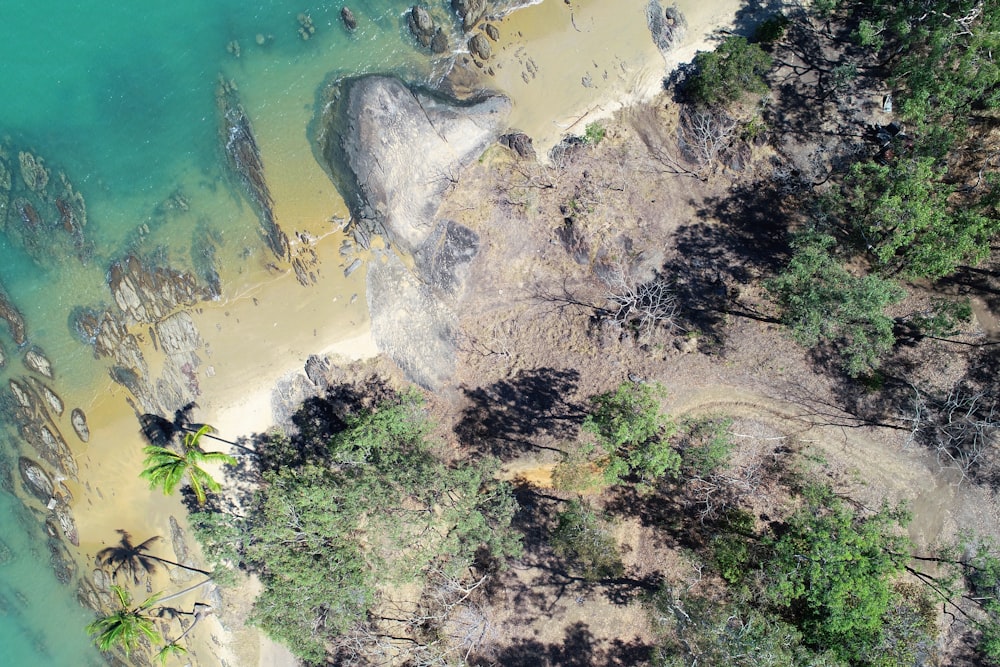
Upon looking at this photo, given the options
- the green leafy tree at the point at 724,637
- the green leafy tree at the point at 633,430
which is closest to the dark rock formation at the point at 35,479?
the green leafy tree at the point at 633,430

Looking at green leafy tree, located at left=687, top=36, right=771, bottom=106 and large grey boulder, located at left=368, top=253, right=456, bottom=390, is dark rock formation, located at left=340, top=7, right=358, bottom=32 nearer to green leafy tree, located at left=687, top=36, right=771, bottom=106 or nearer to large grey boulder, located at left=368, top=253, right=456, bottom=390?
large grey boulder, located at left=368, top=253, right=456, bottom=390

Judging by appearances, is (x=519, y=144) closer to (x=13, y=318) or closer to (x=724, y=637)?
(x=724, y=637)

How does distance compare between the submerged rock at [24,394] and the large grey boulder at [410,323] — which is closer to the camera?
the large grey boulder at [410,323]

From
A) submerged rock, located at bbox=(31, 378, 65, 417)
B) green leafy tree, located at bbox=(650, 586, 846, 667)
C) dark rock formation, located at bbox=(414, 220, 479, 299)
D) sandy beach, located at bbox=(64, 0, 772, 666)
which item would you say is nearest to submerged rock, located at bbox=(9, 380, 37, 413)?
submerged rock, located at bbox=(31, 378, 65, 417)

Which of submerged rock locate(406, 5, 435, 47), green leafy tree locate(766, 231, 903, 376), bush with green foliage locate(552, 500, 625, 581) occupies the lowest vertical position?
bush with green foliage locate(552, 500, 625, 581)

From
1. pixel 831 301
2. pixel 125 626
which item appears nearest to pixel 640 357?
pixel 831 301

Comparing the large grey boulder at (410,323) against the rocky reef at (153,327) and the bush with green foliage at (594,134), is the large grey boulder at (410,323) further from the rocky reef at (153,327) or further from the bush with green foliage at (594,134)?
the bush with green foliage at (594,134)
